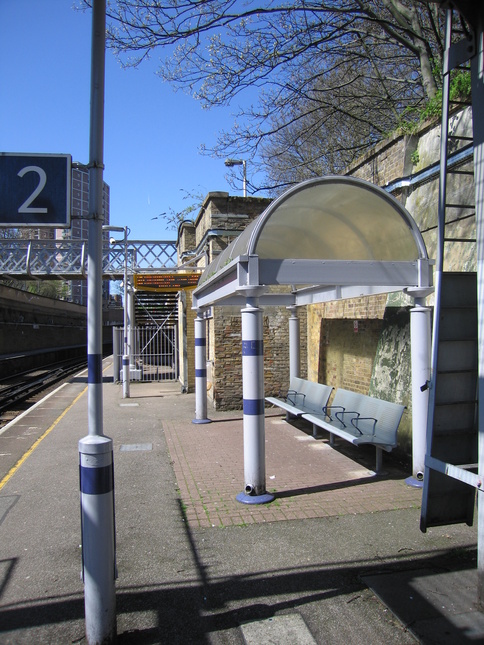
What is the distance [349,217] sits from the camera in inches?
273

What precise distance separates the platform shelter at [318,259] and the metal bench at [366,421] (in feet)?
1.54

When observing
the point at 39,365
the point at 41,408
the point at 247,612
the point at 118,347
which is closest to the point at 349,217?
the point at 247,612

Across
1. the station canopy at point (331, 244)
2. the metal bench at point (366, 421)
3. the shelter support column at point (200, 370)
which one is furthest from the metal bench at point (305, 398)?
the station canopy at point (331, 244)

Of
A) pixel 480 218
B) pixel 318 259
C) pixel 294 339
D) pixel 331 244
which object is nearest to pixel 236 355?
pixel 294 339

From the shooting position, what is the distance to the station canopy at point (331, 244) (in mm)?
5879

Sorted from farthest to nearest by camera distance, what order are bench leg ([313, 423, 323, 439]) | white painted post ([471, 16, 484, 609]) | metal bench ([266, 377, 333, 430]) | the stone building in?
metal bench ([266, 377, 333, 430]) → bench leg ([313, 423, 323, 439]) → the stone building → white painted post ([471, 16, 484, 609])

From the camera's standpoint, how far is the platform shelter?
584cm

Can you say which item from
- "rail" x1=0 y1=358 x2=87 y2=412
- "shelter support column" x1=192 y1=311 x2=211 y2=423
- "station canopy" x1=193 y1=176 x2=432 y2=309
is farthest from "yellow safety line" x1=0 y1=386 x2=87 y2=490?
"rail" x1=0 y1=358 x2=87 y2=412

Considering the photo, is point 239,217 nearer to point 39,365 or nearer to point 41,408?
point 41,408

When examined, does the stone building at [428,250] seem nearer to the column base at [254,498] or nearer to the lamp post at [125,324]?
the column base at [254,498]

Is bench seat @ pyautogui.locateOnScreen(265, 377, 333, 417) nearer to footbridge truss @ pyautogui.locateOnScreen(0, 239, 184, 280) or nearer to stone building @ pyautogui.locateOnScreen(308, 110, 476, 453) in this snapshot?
stone building @ pyautogui.locateOnScreen(308, 110, 476, 453)

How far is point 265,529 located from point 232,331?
7.66 m

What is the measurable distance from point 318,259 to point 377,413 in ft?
7.80

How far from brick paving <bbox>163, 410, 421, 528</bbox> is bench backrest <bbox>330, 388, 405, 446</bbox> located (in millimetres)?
499
